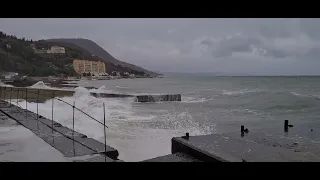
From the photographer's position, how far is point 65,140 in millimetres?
5859

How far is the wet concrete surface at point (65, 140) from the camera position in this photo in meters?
4.98

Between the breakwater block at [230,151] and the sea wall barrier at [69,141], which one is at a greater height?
the sea wall barrier at [69,141]

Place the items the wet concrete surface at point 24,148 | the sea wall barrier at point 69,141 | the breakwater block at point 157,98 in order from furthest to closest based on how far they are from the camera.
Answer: the breakwater block at point 157,98
the sea wall barrier at point 69,141
the wet concrete surface at point 24,148

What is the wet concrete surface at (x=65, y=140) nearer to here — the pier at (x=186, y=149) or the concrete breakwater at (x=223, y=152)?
the pier at (x=186, y=149)

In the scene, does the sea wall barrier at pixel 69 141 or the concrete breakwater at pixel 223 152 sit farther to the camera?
the concrete breakwater at pixel 223 152

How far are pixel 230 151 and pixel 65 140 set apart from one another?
3.22m

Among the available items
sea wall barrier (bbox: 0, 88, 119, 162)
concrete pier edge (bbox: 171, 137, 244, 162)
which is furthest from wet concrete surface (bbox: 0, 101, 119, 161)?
concrete pier edge (bbox: 171, 137, 244, 162)

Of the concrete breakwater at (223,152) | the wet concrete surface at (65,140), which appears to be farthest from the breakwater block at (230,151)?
the wet concrete surface at (65,140)

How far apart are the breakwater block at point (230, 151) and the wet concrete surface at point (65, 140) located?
1.50 meters

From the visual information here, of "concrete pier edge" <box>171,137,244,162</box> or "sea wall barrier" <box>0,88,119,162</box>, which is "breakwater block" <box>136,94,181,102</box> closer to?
"sea wall barrier" <box>0,88,119,162</box>
